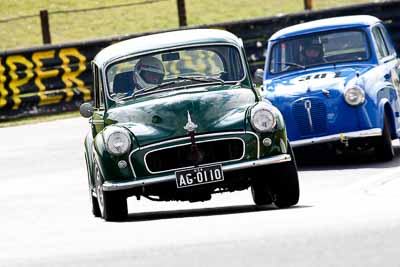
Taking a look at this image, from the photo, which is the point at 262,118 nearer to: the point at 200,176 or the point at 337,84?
the point at 200,176

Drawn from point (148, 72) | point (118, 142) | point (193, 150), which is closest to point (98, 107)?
point (148, 72)

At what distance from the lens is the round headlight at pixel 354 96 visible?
15.3m

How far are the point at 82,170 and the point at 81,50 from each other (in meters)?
9.00

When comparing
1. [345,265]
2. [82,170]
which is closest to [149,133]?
[345,265]

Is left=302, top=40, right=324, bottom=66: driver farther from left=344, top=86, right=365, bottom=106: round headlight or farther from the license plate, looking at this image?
the license plate

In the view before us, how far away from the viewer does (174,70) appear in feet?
41.4

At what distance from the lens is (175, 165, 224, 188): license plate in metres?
11.3

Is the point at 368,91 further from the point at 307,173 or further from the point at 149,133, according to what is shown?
the point at 149,133

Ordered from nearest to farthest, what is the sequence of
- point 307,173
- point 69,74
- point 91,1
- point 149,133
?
point 149,133 < point 307,173 < point 69,74 < point 91,1

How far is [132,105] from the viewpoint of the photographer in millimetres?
12078

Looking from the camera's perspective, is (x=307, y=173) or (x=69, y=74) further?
(x=69, y=74)

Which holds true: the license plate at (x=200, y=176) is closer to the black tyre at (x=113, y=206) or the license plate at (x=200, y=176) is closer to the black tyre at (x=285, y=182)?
the black tyre at (x=285, y=182)

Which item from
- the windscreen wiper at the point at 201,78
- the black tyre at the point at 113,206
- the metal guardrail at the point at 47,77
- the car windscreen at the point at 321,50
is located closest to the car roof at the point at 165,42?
the windscreen wiper at the point at 201,78

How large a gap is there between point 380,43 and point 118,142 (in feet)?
19.5
